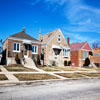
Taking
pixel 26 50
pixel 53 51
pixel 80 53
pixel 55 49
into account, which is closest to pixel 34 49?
pixel 26 50

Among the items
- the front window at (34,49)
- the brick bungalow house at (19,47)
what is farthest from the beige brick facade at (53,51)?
the front window at (34,49)

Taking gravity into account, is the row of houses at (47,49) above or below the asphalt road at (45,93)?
above

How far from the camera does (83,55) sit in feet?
99.6

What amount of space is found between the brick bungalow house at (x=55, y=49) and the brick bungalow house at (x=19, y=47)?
2.44m

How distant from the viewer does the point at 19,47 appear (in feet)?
70.9

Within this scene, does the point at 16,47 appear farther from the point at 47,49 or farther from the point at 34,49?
the point at 47,49

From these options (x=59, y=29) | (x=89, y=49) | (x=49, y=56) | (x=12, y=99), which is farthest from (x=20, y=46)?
(x=89, y=49)

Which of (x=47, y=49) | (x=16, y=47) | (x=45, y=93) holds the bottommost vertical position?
(x=45, y=93)

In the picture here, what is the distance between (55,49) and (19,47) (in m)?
9.28

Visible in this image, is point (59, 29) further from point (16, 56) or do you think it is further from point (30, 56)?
point (16, 56)

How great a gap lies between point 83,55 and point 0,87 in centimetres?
2700

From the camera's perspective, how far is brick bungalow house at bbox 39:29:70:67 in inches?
983

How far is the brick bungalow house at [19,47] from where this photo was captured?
20.4 meters

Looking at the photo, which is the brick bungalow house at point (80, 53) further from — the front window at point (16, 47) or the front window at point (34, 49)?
the front window at point (16, 47)
